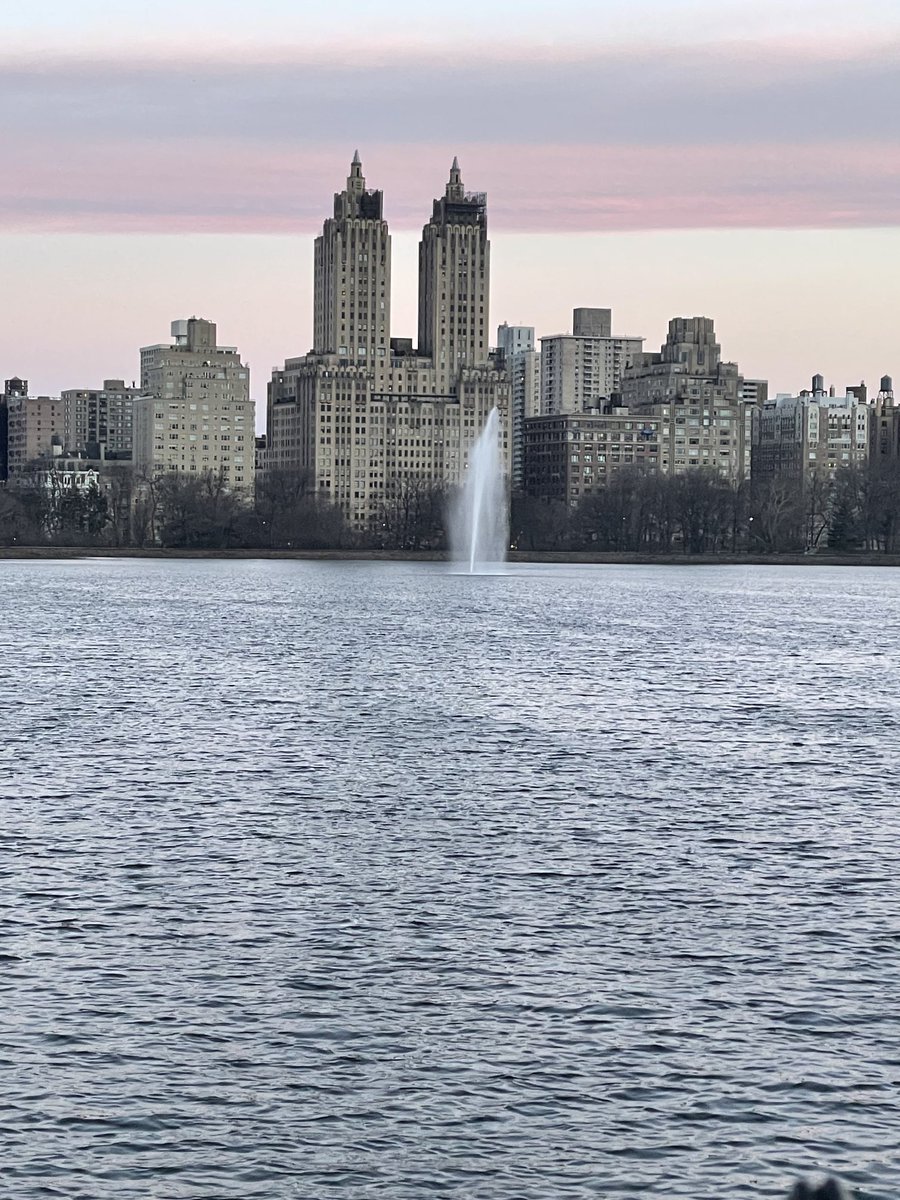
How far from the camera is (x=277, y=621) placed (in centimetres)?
10475

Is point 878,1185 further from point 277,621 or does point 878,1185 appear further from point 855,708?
point 277,621

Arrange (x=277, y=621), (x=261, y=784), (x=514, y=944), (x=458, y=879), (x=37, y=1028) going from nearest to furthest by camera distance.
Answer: (x=37, y=1028) < (x=514, y=944) < (x=458, y=879) < (x=261, y=784) < (x=277, y=621)

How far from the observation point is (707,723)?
50.9m

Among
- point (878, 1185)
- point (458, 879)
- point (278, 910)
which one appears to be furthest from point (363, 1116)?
point (458, 879)

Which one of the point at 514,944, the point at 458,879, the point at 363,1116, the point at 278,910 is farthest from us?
the point at 458,879

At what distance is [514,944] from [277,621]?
82091mm

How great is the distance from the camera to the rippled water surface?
16.5 metres

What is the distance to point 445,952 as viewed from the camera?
75.5 feet

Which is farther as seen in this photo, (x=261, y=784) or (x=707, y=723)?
(x=707, y=723)

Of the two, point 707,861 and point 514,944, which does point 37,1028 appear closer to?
point 514,944

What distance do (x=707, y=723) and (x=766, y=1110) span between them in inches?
1327

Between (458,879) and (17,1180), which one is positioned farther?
(458,879)

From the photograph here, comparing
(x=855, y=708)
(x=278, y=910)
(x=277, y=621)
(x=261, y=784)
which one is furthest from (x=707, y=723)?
(x=277, y=621)

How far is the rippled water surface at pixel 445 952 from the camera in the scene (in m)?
16.5
